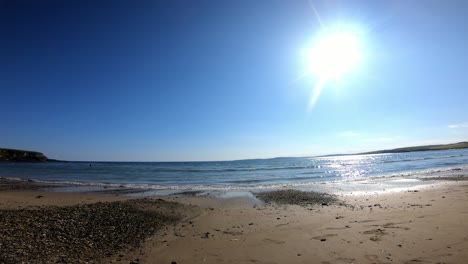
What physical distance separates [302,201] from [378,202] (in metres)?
3.51

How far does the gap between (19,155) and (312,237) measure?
556 ft

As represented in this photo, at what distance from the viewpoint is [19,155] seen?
5463 inches

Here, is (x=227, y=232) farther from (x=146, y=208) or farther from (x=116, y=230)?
(x=146, y=208)

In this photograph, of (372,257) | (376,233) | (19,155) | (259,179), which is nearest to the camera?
(372,257)

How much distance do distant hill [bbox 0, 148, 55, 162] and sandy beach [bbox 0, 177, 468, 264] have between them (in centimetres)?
15648

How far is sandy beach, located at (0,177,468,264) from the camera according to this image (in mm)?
6398

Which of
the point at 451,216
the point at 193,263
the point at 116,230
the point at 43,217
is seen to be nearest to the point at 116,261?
the point at 193,263

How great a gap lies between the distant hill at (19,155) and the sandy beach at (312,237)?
156480 millimetres

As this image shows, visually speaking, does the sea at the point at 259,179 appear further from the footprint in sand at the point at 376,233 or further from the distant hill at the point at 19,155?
the distant hill at the point at 19,155

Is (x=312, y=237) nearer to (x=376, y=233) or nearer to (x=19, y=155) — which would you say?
(x=376, y=233)

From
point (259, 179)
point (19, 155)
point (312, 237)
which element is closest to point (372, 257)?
point (312, 237)

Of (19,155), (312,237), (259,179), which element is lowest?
(259,179)

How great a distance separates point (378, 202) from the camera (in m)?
13.2

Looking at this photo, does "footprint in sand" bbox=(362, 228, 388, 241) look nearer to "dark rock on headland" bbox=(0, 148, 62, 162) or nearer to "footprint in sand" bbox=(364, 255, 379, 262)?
"footprint in sand" bbox=(364, 255, 379, 262)
